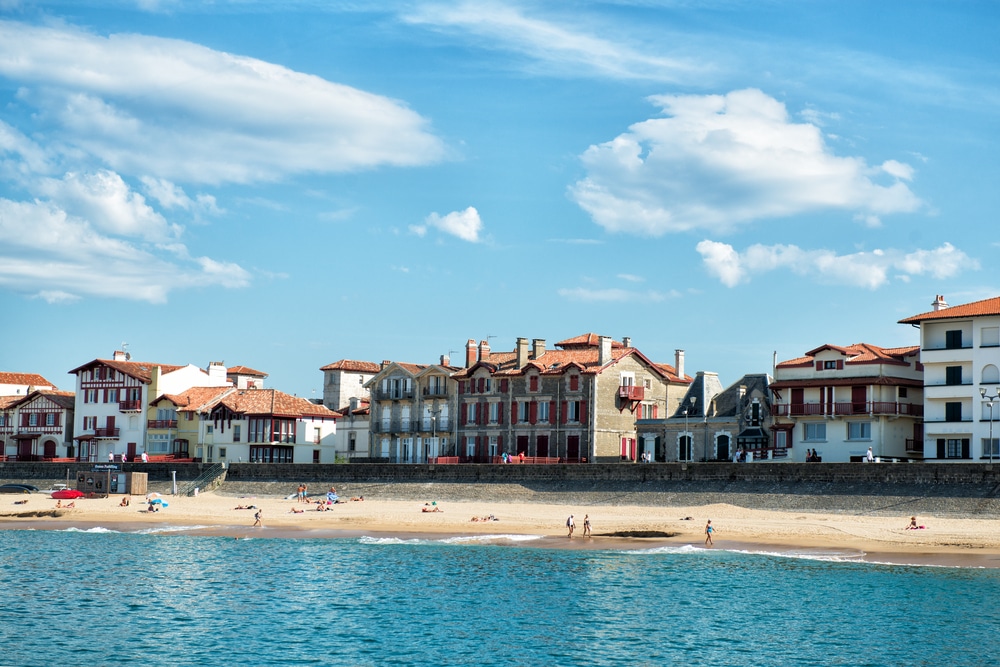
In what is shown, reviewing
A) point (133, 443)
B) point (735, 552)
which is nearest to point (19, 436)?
point (133, 443)

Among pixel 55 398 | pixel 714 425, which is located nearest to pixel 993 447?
pixel 714 425

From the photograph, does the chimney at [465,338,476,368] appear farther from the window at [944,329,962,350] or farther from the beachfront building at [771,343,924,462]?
the window at [944,329,962,350]

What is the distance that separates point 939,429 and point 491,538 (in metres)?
27.2

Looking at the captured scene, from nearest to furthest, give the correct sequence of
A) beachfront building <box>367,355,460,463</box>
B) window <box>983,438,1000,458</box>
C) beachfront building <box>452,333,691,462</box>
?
window <box>983,438,1000,458</box> → beachfront building <box>452,333,691,462</box> → beachfront building <box>367,355,460,463</box>

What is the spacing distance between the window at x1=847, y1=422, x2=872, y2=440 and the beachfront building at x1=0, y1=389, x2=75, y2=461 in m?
67.7

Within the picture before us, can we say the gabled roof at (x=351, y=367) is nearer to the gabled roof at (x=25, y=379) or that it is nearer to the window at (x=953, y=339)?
the gabled roof at (x=25, y=379)

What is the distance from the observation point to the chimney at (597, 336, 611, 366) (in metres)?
80.8

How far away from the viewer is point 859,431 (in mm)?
71125

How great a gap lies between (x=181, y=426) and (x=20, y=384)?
3088 cm

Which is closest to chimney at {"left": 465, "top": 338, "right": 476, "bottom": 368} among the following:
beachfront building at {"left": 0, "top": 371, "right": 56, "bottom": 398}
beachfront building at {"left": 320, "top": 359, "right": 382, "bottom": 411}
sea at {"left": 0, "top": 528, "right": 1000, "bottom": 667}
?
beachfront building at {"left": 320, "top": 359, "right": 382, "bottom": 411}

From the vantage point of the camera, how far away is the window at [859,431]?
70.7m

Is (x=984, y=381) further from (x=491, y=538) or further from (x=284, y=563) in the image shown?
(x=284, y=563)

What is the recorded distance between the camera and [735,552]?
177ft

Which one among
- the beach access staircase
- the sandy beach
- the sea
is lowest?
the sea
